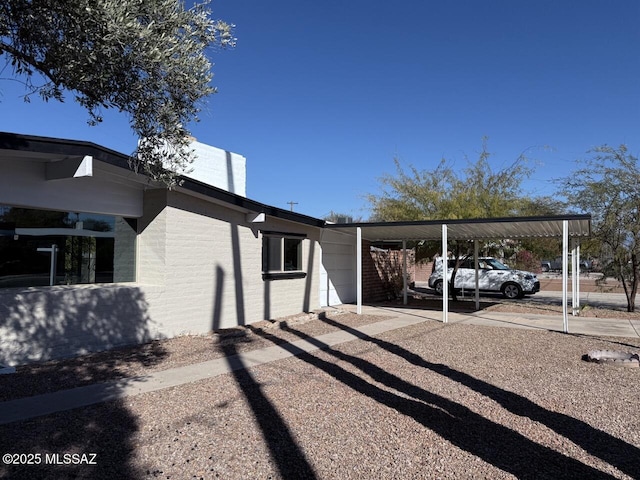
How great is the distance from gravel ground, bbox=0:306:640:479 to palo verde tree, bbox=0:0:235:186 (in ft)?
10.3

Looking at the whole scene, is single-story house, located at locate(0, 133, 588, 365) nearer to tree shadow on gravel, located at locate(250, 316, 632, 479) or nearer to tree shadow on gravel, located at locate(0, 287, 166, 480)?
tree shadow on gravel, located at locate(0, 287, 166, 480)

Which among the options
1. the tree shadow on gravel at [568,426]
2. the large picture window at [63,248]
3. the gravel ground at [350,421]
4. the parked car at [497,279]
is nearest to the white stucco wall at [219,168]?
the large picture window at [63,248]

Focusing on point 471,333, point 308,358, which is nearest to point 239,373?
point 308,358

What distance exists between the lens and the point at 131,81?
18.5 feet

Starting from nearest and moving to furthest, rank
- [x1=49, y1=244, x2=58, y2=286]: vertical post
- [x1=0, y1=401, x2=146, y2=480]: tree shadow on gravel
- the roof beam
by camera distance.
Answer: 1. [x1=0, y1=401, x2=146, y2=480]: tree shadow on gravel
2. the roof beam
3. [x1=49, y1=244, x2=58, y2=286]: vertical post

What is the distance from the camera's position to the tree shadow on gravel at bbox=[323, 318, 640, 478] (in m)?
4.23

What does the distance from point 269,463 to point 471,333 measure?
25.7 ft

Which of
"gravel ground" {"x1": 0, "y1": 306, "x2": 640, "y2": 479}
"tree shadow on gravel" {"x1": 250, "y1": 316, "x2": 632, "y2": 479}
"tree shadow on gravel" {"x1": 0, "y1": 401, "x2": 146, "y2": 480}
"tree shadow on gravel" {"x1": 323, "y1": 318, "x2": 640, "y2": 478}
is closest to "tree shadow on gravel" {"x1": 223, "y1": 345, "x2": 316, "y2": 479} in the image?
"gravel ground" {"x1": 0, "y1": 306, "x2": 640, "y2": 479}

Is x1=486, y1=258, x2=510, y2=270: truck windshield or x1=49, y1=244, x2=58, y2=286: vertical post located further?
x1=486, y1=258, x2=510, y2=270: truck windshield

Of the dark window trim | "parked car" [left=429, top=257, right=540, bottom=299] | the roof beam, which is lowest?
"parked car" [left=429, top=257, right=540, bottom=299]

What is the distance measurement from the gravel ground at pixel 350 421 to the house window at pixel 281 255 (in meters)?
4.55

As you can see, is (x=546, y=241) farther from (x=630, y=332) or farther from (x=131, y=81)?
(x=131, y=81)

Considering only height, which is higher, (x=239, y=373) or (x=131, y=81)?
(x=131, y=81)

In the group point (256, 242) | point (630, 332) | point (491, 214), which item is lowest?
point (630, 332)
